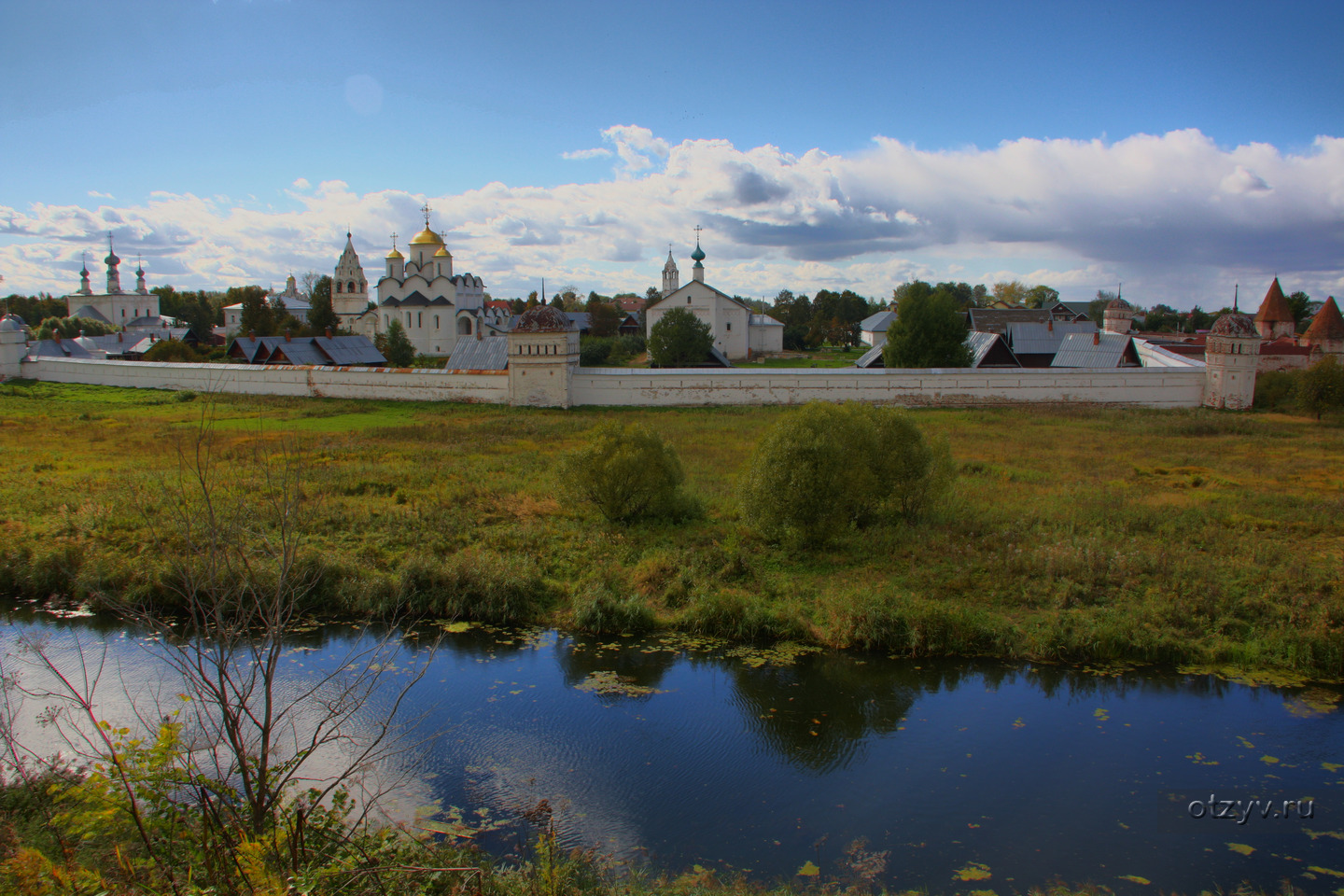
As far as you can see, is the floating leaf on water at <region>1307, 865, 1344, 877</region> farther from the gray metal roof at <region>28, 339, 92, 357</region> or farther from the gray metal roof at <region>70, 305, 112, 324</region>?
the gray metal roof at <region>70, 305, 112, 324</region>

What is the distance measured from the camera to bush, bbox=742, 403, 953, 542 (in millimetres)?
10258

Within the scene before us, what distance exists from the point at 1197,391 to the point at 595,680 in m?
Answer: 23.3

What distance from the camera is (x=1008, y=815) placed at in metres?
5.57

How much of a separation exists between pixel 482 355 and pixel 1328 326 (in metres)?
34.0

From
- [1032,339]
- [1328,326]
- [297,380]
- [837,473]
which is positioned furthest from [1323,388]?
[297,380]

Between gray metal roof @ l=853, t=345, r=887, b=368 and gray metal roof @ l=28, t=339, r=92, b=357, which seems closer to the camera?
gray metal roof @ l=853, t=345, r=887, b=368

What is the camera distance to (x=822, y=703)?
7250 millimetres

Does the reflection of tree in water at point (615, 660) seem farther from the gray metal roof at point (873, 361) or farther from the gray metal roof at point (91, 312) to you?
the gray metal roof at point (91, 312)

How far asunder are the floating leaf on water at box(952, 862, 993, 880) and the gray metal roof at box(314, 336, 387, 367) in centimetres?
3188

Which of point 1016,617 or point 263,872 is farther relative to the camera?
point 1016,617

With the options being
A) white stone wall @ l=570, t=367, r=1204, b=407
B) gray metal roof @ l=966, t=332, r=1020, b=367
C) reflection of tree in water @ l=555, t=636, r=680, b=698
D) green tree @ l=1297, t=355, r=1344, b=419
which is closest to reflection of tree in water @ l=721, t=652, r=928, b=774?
reflection of tree in water @ l=555, t=636, r=680, b=698

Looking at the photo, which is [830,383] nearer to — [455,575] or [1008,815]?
[455,575]

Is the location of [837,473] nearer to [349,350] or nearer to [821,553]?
[821,553]

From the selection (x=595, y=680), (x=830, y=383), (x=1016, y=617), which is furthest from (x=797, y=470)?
(x=830, y=383)
